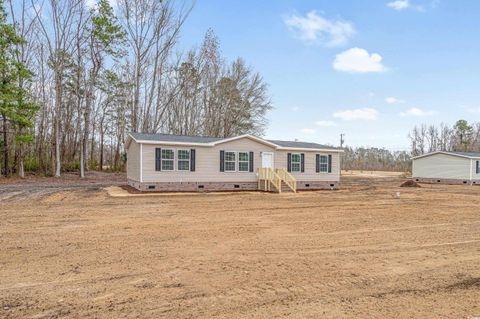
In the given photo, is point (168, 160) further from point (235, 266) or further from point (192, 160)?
point (235, 266)

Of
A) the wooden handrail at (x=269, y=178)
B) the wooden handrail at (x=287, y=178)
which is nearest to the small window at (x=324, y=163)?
the wooden handrail at (x=287, y=178)

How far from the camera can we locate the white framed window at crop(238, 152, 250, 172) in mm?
18516

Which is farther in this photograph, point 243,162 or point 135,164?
point 243,162

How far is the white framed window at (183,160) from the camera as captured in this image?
1694cm

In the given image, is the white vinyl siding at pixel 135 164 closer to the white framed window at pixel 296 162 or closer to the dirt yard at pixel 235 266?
the dirt yard at pixel 235 266

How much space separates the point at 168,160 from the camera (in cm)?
1672

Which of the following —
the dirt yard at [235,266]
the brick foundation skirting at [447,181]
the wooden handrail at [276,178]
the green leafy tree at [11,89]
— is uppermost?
the green leafy tree at [11,89]

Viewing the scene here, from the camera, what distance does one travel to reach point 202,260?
5.25m

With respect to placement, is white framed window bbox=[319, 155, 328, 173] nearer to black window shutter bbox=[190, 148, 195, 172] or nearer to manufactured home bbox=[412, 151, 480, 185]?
black window shutter bbox=[190, 148, 195, 172]

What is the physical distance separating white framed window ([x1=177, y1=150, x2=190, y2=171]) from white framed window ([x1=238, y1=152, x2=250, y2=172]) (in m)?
3.08

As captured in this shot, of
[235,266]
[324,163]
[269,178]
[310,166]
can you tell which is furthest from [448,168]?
[235,266]

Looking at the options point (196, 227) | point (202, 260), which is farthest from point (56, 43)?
point (202, 260)

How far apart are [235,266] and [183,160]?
494 inches

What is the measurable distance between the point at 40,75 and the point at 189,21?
46.3 feet
